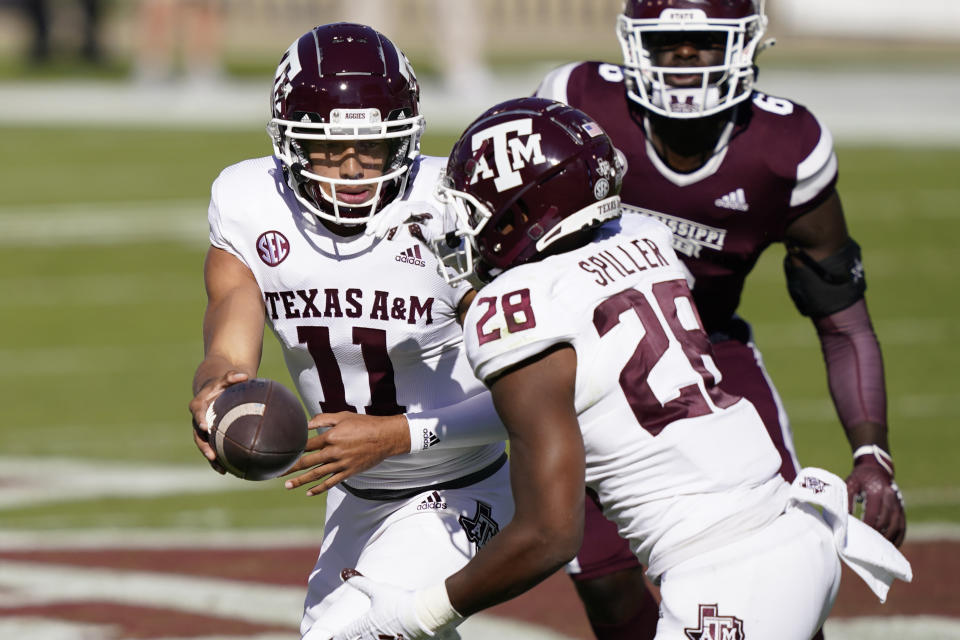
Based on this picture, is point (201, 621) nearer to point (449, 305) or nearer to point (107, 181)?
point (449, 305)

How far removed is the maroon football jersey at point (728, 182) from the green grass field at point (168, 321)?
2419 millimetres

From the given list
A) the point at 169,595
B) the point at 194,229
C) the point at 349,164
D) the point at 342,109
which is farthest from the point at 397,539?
the point at 194,229

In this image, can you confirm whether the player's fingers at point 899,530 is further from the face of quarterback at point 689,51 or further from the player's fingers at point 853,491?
the face of quarterback at point 689,51

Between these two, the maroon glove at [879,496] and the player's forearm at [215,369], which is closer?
the player's forearm at [215,369]

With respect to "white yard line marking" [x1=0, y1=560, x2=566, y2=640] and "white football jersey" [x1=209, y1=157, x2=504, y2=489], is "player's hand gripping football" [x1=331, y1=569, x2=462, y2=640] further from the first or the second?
"white yard line marking" [x1=0, y1=560, x2=566, y2=640]

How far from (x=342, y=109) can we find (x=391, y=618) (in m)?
1.25

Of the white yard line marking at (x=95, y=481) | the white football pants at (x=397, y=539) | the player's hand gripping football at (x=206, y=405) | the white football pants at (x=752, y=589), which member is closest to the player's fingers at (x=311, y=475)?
the player's hand gripping football at (x=206, y=405)

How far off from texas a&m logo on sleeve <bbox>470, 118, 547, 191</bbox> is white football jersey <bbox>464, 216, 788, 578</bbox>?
19 cm

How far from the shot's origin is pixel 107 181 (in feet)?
51.2

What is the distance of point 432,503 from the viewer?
3.71 metres

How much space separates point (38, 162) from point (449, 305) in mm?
13986

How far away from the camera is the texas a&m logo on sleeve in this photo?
10.2ft

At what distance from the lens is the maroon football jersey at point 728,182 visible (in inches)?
161

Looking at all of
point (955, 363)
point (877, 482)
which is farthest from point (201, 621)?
point (955, 363)
